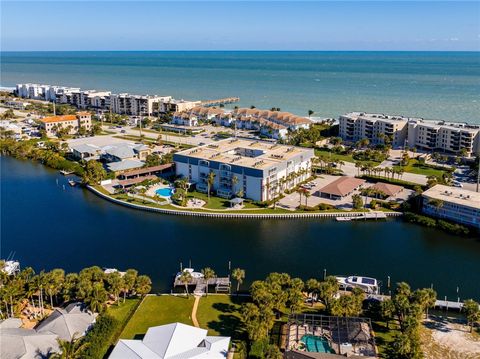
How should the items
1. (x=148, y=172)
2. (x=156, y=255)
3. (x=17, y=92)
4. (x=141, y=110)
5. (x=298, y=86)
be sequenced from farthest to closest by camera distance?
(x=298, y=86)
(x=17, y=92)
(x=141, y=110)
(x=148, y=172)
(x=156, y=255)

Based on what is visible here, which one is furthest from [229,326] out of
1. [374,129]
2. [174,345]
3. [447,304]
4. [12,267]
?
[374,129]

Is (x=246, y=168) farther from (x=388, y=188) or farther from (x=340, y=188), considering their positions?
(x=388, y=188)

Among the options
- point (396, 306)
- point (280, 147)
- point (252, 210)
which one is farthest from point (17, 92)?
point (396, 306)

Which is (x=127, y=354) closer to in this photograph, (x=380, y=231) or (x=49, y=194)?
(x=380, y=231)

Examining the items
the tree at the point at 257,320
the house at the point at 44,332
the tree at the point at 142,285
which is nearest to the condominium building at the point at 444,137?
the tree at the point at 257,320

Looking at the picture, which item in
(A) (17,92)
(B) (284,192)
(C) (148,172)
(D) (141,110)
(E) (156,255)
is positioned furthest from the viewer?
(A) (17,92)

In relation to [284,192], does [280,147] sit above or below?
above

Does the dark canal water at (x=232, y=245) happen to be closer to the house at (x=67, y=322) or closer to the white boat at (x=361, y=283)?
the white boat at (x=361, y=283)
